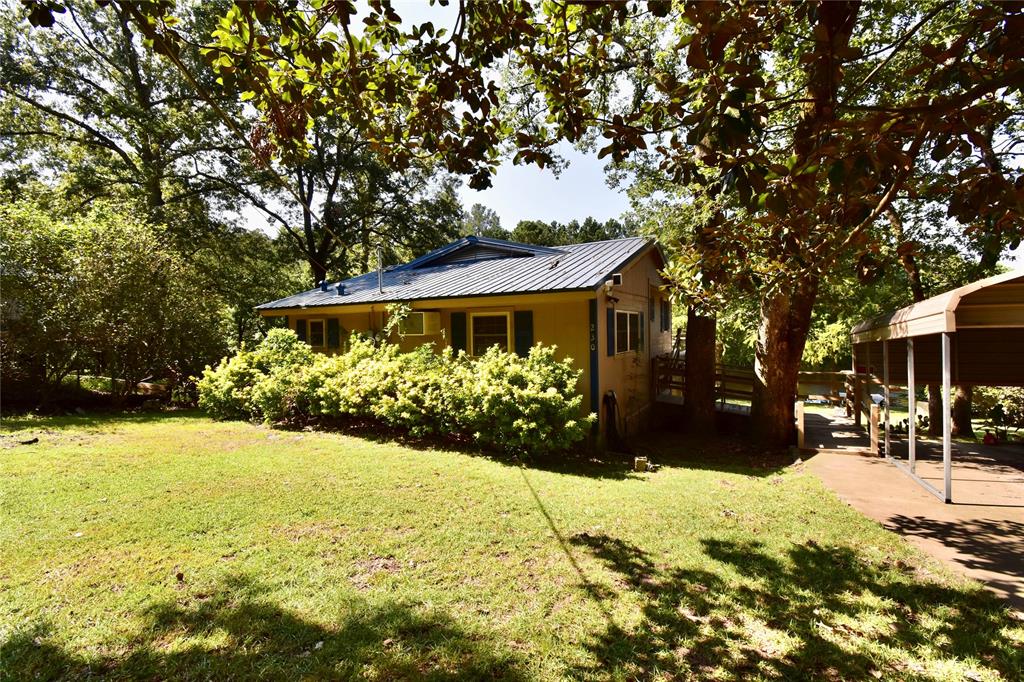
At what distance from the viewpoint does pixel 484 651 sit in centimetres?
299

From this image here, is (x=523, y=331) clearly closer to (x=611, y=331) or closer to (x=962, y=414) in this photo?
(x=611, y=331)

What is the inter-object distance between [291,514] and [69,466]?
4420mm

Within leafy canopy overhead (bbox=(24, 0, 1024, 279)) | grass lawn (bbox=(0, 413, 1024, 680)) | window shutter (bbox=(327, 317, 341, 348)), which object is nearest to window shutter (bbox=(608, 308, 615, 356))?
A: grass lawn (bbox=(0, 413, 1024, 680))

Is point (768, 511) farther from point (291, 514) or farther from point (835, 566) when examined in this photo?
point (291, 514)

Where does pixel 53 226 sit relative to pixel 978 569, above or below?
above

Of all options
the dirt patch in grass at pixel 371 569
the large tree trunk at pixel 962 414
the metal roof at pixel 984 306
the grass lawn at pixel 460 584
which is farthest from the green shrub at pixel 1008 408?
the dirt patch in grass at pixel 371 569

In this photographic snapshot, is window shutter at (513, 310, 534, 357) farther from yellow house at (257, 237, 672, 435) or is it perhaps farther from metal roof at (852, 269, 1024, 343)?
metal roof at (852, 269, 1024, 343)

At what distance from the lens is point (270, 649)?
2.95m

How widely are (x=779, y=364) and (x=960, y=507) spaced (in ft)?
14.6

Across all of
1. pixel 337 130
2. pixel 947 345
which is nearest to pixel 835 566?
pixel 947 345

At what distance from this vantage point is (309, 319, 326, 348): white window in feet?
47.5

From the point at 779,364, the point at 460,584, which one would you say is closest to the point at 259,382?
the point at 460,584

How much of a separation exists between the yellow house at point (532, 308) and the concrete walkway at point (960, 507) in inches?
171

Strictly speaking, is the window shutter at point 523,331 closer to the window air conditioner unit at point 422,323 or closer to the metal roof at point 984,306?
the window air conditioner unit at point 422,323
